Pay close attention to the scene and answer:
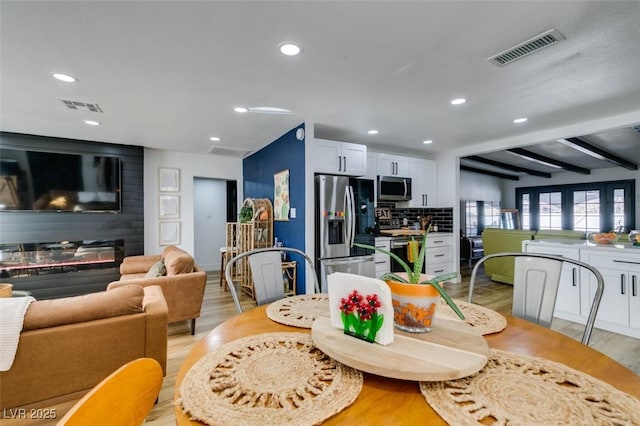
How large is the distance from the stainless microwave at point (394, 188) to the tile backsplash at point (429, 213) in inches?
14.3

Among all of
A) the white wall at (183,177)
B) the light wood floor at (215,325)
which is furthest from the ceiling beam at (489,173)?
the white wall at (183,177)

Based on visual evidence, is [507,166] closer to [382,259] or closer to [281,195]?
[382,259]

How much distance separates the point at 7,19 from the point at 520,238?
20.3 feet

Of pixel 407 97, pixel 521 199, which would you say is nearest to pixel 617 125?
pixel 407 97

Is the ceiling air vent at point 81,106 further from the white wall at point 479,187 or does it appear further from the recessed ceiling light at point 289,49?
the white wall at point 479,187

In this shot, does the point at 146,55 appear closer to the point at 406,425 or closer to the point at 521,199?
the point at 406,425

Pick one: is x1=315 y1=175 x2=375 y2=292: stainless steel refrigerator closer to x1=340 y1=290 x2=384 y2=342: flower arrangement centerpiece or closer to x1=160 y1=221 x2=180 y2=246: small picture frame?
x1=340 y1=290 x2=384 y2=342: flower arrangement centerpiece

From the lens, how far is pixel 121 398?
0.53m

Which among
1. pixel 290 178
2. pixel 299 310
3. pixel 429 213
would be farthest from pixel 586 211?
pixel 299 310

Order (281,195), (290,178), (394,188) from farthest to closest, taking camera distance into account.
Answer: (394,188)
(281,195)
(290,178)

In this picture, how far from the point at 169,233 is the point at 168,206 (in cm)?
50

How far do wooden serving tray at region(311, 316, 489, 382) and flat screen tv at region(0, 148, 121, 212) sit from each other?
5.00 metres

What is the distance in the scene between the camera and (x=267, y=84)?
2.54 m

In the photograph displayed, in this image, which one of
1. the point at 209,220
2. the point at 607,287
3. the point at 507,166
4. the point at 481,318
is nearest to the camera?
the point at 481,318
